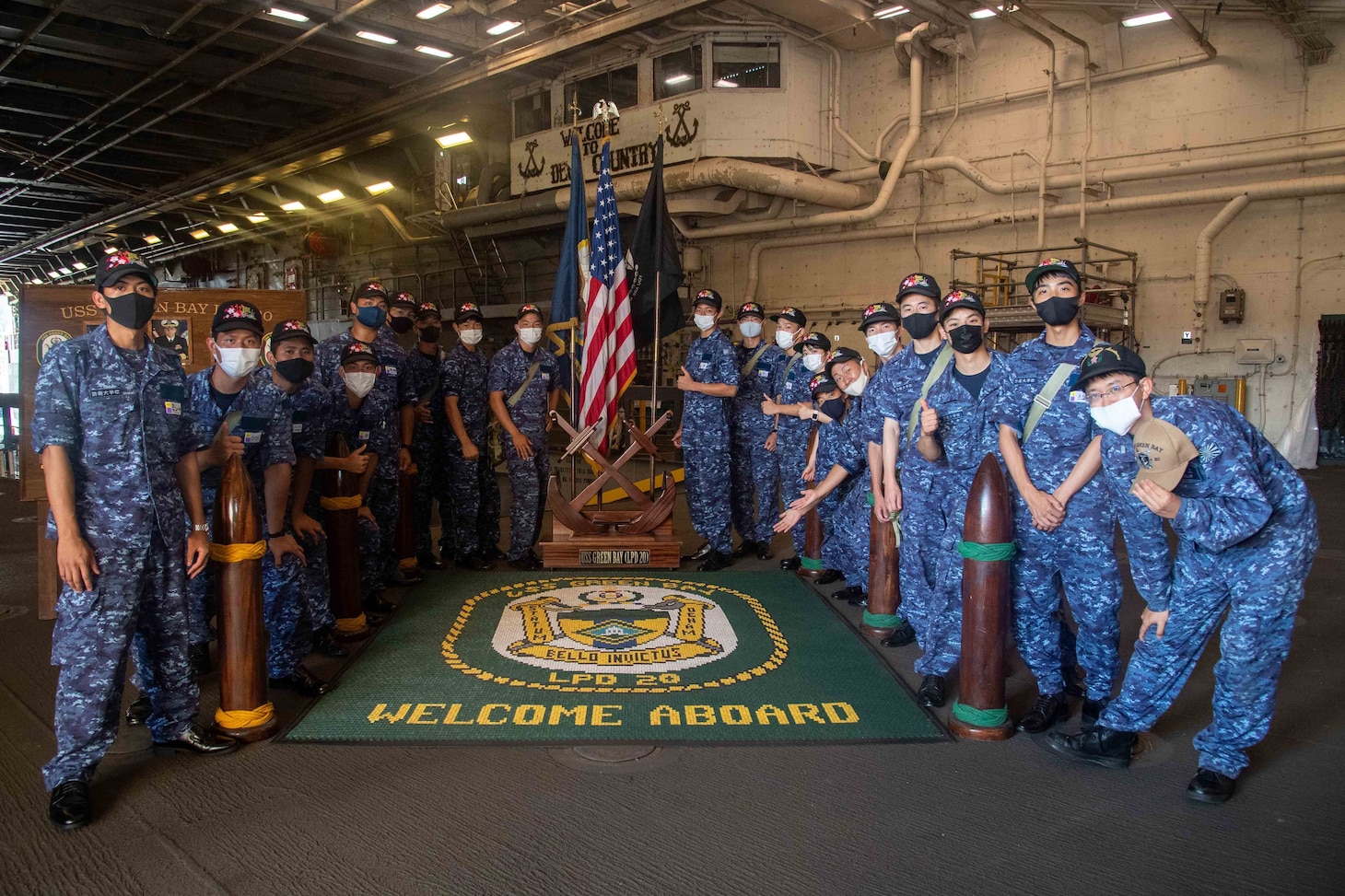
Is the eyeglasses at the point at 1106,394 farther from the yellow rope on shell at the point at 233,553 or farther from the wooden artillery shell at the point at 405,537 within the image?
the wooden artillery shell at the point at 405,537

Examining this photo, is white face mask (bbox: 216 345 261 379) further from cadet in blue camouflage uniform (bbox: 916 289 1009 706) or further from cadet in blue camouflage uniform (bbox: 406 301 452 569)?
cadet in blue camouflage uniform (bbox: 916 289 1009 706)

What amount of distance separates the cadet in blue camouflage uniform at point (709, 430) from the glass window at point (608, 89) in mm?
10878

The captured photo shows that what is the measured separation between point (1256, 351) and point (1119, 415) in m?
11.8

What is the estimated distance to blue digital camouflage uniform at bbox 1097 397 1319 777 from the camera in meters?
2.81

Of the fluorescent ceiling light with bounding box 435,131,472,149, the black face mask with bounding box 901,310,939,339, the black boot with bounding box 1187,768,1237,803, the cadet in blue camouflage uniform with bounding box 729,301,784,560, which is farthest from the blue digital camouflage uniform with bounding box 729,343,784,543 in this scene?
the fluorescent ceiling light with bounding box 435,131,472,149

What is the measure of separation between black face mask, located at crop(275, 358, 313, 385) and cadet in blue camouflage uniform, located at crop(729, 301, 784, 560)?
374cm

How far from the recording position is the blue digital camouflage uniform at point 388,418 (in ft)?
17.7

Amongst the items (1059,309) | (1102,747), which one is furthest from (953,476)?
(1102,747)

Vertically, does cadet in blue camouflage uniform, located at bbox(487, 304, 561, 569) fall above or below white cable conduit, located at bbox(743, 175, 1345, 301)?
below

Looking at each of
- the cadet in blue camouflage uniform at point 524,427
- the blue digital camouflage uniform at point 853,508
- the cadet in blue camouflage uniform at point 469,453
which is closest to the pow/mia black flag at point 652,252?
the cadet in blue camouflage uniform at point 524,427

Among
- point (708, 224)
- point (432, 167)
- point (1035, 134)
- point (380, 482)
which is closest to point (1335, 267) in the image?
point (1035, 134)

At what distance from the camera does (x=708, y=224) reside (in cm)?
1695

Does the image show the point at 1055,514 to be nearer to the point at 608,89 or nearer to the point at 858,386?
the point at 858,386

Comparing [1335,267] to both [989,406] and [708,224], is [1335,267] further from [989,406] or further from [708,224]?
[989,406]
